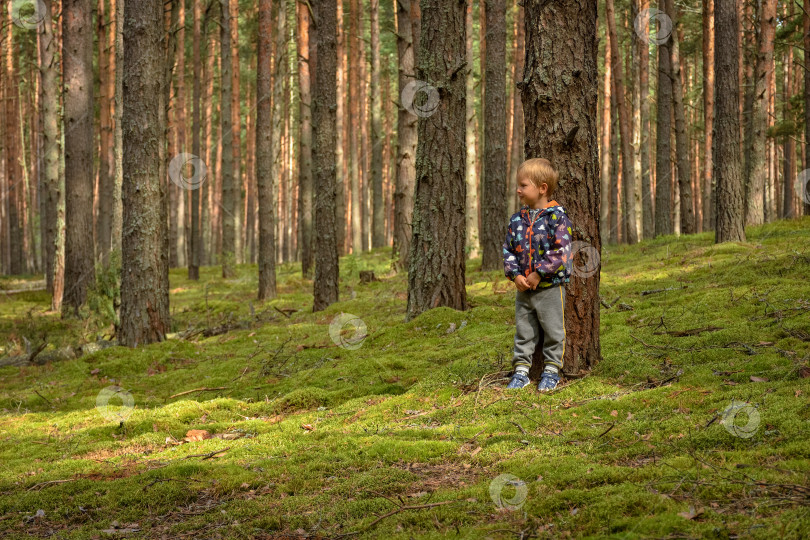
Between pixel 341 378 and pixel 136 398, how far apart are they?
2382mm

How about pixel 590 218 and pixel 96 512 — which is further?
pixel 590 218

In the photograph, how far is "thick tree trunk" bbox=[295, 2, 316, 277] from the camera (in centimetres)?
1833

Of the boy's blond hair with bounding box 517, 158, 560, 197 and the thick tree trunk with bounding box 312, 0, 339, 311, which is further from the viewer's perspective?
the thick tree trunk with bounding box 312, 0, 339, 311

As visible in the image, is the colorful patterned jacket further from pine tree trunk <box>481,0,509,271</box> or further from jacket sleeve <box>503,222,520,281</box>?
pine tree trunk <box>481,0,509,271</box>

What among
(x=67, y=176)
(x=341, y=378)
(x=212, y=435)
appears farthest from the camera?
(x=67, y=176)

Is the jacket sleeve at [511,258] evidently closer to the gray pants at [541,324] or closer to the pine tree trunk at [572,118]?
the gray pants at [541,324]

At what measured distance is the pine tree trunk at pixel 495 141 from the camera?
1363 centimetres

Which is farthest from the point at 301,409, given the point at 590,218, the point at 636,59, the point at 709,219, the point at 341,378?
the point at 709,219

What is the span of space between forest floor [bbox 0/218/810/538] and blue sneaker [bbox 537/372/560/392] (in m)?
0.10

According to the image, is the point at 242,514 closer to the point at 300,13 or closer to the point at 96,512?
the point at 96,512

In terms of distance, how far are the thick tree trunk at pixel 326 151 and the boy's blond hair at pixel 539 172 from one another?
666 centimetres

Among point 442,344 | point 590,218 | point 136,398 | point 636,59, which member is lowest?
point 136,398

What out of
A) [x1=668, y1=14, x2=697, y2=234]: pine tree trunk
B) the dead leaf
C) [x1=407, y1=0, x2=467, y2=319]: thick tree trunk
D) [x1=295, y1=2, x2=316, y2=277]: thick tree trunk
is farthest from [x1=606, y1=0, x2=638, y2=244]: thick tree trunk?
the dead leaf

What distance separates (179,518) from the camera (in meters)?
3.73
